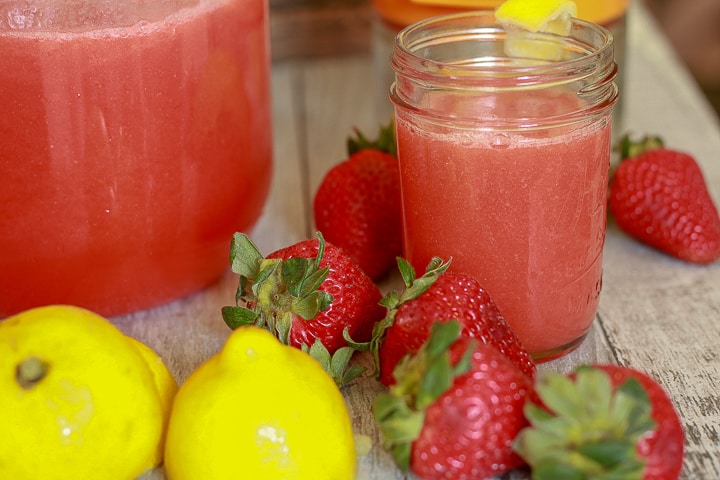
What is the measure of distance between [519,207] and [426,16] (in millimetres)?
395

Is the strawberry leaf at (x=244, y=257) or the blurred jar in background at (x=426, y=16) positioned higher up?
the blurred jar in background at (x=426, y=16)

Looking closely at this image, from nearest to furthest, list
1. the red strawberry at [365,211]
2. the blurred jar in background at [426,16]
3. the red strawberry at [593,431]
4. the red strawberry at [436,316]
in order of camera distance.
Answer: the red strawberry at [593,431], the red strawberry at [436,316], the red strawberry at [365,211], the blurred jar in background at [426,16]

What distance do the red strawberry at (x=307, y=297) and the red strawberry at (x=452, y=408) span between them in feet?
0.38

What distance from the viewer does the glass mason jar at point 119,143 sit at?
0.75 metres

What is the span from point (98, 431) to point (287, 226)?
46cm

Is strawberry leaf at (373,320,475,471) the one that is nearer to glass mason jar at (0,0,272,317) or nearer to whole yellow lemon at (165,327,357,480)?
whole yellow lemon at (165,327,357,480)

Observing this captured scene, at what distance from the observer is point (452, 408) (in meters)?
0.59

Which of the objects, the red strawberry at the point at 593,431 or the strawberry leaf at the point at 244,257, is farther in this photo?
the strawberry leaf at the point at 244,257

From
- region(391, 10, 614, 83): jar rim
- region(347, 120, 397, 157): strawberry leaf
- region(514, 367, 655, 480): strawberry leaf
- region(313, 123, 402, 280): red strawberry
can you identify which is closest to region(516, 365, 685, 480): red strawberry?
region(514, 367, 655, 480): strawberry leaf

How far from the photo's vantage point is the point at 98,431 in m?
0.62

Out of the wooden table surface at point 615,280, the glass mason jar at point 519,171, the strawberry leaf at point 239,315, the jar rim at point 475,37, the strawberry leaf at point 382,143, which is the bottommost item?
the wooden table surface at point 615,280

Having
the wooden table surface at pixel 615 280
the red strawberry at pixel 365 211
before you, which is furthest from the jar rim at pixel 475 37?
the wooden table surface at pixel 615 280

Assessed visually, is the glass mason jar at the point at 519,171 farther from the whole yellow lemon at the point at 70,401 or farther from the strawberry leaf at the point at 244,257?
the whole yellow lemon at the point at 70,401

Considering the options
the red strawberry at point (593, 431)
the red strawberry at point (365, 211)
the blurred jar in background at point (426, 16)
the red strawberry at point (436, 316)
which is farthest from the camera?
the blurred jar in background at point (426, 16)
